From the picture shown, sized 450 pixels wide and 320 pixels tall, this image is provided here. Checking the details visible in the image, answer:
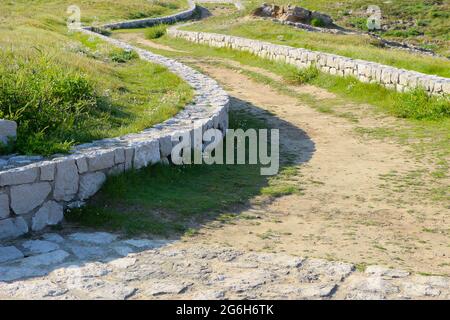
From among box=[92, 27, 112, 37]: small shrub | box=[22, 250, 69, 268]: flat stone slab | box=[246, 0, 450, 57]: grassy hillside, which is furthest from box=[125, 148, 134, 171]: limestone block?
box=[92, 27, 112, 37]: small shrub

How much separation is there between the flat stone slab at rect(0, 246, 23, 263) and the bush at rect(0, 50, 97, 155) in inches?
55.2

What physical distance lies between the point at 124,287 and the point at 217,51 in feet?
59.4

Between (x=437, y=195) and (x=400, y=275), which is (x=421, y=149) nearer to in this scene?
(x=437, y=195)

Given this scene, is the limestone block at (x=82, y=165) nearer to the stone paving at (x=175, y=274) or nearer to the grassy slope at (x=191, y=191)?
the grassy slope at (x=191, y=191)

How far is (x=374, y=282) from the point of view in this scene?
5508 millimetres

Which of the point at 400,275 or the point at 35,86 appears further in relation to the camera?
the point at 35,86

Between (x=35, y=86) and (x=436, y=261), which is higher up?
(x=35, y=86)

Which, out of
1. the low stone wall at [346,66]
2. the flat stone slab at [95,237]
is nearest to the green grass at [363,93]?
the low stone wall at [346,66]

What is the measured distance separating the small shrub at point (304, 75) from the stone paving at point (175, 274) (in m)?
10.6

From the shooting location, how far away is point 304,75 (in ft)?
54.1

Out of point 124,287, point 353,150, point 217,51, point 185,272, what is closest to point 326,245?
point 185,272

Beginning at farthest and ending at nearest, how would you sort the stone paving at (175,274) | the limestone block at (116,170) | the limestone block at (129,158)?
the limestone block at (129,158)
the limestone block at (116,170)
the stone paving at (175,274)

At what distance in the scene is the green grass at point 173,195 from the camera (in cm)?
680

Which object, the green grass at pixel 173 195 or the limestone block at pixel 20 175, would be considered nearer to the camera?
the limestone block at pixel 20 175
